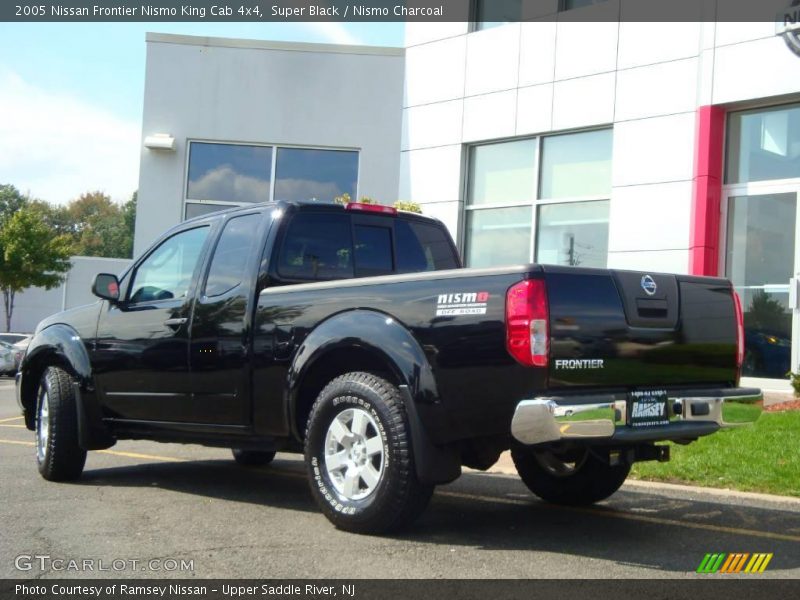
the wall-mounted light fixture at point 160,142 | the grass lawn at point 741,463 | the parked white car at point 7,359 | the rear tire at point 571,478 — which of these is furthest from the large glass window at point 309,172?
the rear tire at point 571,478

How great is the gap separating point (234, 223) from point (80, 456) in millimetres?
2273

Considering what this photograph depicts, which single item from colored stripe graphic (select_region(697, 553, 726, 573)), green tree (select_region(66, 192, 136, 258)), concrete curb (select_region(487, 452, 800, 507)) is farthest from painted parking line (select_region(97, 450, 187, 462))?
green tree (select_region(66, 192, 136, 258))

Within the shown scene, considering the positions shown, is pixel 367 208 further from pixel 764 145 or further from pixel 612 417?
pixel 764 145

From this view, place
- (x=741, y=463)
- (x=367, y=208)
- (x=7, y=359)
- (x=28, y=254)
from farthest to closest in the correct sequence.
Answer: (x=28, y=254) < (x=7, y=359) < (x=741, y=463) < (x=367, y=208)

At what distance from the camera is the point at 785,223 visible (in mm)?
12922

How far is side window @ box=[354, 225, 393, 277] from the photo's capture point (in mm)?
6895

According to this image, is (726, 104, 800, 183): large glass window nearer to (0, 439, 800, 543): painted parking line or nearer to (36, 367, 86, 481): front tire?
(0, 439, 800, 543): painted parking line

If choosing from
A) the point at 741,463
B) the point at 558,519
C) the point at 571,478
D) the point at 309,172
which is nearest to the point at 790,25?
the point at 741,463

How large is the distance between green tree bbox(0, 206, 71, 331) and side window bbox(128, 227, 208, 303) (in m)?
39.3

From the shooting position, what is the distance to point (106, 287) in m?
7.42

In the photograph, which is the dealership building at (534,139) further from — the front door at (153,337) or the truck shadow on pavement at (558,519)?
the front door at (153,337)

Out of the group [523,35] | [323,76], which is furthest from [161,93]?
[523,35]

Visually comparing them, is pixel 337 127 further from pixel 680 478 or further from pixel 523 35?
pixel 680 478

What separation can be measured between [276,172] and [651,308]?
52.9 feet
